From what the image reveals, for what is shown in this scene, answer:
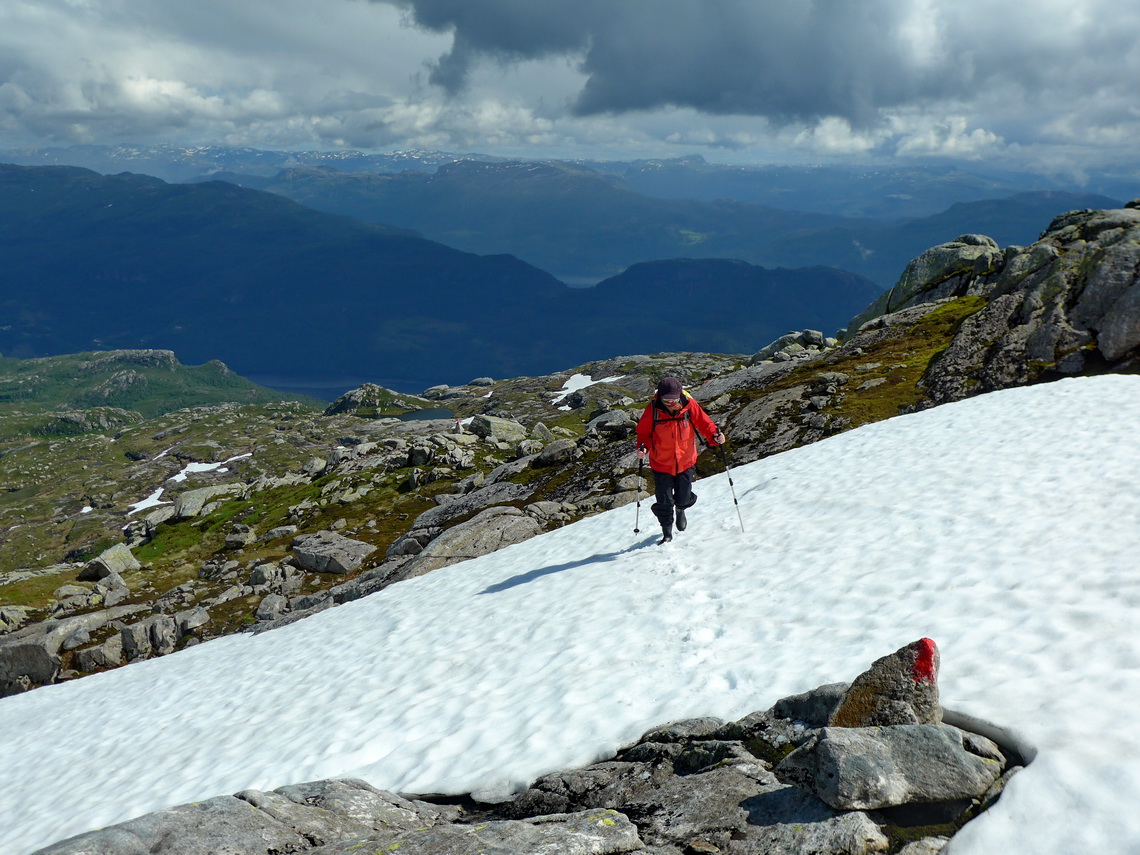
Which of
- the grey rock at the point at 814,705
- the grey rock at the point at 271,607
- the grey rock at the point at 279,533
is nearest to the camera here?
the grey rock at the point at 814,705

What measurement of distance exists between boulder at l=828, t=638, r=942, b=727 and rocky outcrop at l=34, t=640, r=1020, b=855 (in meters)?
0.24

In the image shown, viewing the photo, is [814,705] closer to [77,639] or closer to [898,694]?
[898,694]

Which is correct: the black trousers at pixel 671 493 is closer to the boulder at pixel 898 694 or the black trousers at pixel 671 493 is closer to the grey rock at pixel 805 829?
the boulder at pixel 898 694

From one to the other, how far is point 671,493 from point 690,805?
12.0m

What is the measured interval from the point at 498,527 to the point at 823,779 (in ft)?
83.9

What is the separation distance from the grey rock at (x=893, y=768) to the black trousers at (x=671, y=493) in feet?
39.0

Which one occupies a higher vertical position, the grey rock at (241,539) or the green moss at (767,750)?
the green moss at (767,750)

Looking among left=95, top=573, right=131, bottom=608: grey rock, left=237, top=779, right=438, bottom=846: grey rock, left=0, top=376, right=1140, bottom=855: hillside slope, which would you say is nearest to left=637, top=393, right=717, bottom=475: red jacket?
left=0, top=376, right=1140, bottom=855: hillside slope

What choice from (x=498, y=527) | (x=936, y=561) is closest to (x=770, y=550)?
(x=936, y=561)

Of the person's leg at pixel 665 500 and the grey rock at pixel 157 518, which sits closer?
the person's leg at pixel 665 500

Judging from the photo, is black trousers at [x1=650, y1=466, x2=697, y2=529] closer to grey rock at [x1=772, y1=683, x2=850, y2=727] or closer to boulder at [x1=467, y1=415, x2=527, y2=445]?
grey rock at [x1=772, y1=683, x2=850, y2=727]

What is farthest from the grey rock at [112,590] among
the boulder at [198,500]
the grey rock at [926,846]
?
the grey rock at [926,846]

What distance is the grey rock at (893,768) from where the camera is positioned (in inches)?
229

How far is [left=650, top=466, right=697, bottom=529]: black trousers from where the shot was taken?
18266mm
